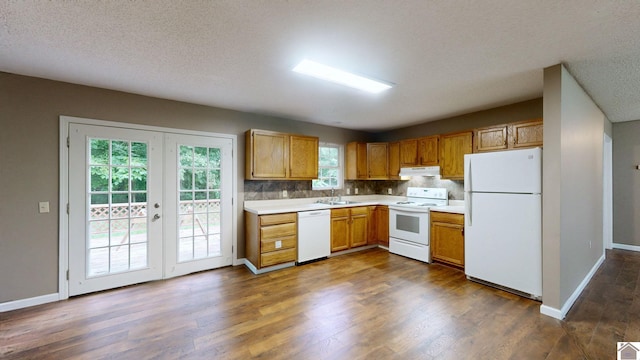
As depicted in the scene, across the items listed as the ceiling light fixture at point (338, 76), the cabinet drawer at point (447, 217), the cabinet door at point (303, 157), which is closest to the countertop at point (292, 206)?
the cabinet drawer at point (447, 217)

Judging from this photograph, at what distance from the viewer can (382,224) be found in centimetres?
501

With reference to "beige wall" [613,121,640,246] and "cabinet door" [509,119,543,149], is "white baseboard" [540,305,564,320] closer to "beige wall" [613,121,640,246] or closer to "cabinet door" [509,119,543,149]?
"cabinet door" [509,119,543,149]

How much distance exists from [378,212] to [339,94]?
8.63 ft

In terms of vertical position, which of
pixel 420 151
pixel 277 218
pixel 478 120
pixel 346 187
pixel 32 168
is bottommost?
pixel 277 218

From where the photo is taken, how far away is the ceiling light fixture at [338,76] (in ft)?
8.34

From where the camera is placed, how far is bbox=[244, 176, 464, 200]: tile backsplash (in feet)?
14.3

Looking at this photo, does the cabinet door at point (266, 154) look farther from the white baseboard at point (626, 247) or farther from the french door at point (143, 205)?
the white baseboard at point (626, 247)

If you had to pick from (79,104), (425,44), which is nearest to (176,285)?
(79,104)

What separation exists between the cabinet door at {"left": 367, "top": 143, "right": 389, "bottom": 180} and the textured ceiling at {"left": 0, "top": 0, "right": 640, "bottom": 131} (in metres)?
2.08

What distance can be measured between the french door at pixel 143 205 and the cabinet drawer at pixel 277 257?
68cm

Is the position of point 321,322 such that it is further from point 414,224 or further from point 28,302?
point 28,302

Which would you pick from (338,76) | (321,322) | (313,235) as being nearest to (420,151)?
(313,235)

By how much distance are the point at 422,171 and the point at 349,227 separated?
1652mm

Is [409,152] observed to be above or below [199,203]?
above
